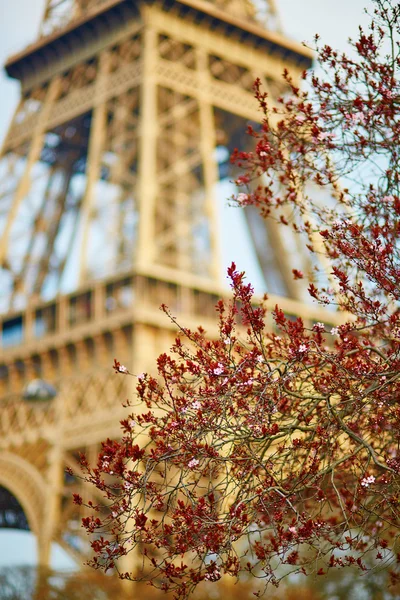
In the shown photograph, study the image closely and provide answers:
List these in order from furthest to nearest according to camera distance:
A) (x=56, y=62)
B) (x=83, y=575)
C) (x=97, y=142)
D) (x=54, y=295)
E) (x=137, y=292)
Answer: (x=56, y=62) < (x=97, y=142) < (x=54, y=295) < (x=137, y=292) < (x=83, y=575)

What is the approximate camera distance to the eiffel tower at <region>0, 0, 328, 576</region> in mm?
22797

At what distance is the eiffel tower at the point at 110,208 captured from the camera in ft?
74.8

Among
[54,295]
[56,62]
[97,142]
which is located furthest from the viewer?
[56,62]

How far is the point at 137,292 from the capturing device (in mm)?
22328

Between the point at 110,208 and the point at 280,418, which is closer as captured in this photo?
the point at 280,418

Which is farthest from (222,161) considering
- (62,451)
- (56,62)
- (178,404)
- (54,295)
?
(178,404)

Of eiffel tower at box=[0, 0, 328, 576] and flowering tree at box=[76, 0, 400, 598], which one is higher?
eiffel tower at box=[0, 0, 328, 576]

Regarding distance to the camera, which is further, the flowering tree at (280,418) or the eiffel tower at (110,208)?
the eiffel tower at (110,208)

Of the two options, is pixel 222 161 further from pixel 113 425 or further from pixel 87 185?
pixel 113 425

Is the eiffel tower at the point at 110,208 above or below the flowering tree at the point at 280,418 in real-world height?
above

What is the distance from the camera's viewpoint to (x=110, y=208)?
1003 inches

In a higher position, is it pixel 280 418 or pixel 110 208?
pixel 110 208

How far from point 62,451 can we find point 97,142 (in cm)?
983

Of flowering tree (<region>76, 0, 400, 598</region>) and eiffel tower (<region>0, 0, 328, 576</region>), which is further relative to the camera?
eiffel tower (<region>0, 0, 328, 576</region>)
